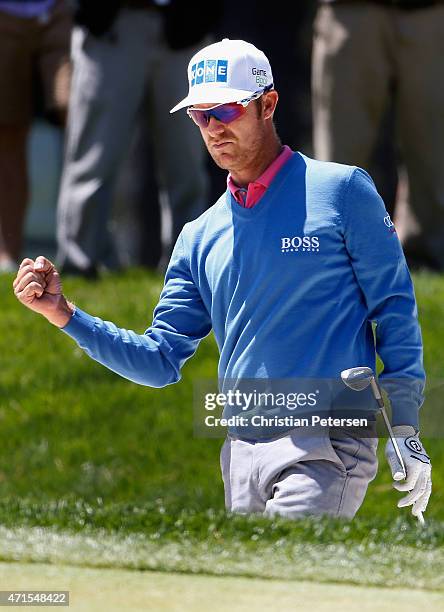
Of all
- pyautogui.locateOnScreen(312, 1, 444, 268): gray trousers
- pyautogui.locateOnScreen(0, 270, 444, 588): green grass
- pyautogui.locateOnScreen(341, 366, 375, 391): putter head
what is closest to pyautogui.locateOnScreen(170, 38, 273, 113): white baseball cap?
pyautogui.locateOnScreen(341, 366, 375, 391): putter head

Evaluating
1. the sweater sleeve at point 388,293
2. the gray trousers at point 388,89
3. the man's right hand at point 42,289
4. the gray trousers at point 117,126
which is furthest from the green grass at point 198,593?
the gray trousers at point 388,89

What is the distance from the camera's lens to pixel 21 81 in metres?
8.82

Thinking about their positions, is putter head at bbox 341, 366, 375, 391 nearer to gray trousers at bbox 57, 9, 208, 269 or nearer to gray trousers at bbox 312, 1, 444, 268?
gray trousers at bbox 57, 9, 208, 269

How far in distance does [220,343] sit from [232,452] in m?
0.27

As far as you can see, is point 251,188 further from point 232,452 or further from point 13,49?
point 13,49

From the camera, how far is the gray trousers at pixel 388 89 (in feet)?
26.8

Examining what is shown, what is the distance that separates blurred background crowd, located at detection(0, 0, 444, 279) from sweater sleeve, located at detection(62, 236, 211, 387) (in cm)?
388

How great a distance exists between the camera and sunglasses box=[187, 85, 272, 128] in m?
3.98

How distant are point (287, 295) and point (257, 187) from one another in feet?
0.96

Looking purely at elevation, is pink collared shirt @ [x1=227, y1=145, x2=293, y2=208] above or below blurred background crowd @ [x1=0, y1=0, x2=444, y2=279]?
above

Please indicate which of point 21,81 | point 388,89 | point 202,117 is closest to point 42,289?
point 202,117

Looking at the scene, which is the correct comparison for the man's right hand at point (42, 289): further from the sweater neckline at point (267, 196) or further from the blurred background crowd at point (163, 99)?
the blurred background crowd at point (163, 99)

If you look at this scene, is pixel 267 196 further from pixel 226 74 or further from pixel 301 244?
pixel 226 74

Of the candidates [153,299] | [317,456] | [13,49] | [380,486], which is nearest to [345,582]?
[317,456]
